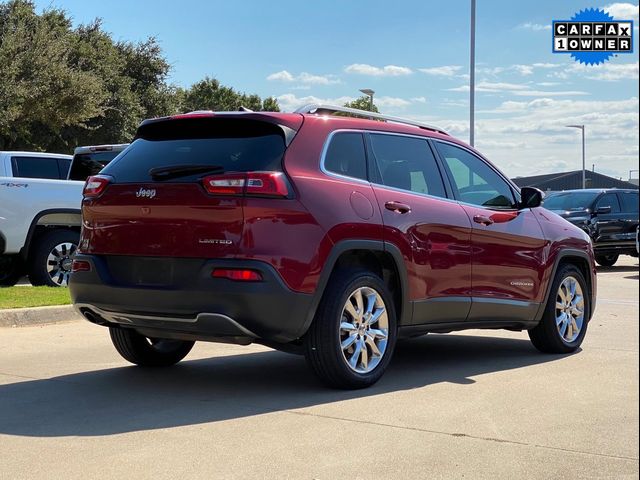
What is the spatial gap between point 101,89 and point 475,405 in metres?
25.1

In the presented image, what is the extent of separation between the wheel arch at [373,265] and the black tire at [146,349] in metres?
1.76

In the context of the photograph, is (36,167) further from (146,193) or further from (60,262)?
(146,193)

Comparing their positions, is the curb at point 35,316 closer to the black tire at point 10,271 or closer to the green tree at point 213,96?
the black tire at point 10,271

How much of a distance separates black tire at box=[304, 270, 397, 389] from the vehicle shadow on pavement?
0.11 m

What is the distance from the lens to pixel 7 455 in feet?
14.2

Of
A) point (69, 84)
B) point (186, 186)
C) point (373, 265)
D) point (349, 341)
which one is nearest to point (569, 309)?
point (373, 265)

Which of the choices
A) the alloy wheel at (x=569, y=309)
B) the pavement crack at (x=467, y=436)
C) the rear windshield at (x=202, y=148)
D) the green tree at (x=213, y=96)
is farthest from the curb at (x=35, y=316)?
the green tree at (x=213, y=96)

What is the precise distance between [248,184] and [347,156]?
0.93 meters

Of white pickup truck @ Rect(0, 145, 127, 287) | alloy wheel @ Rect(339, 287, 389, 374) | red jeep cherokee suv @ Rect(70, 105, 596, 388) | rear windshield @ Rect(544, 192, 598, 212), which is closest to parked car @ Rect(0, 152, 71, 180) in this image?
white pickup truck @ Rect(0, 145, 127, 287)

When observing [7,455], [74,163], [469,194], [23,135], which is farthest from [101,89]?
[7,455]

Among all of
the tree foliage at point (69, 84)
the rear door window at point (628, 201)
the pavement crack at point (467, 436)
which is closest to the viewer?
the pavement crack at point (467, 436)

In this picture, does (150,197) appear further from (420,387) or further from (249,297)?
(420,387)

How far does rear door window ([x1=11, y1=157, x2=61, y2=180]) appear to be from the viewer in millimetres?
11719

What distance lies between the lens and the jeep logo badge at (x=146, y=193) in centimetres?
556
